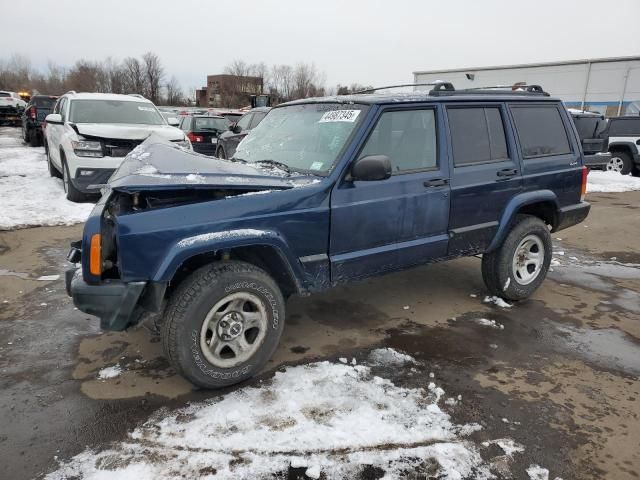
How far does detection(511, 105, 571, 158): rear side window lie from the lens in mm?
4430

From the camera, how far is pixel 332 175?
3.33m

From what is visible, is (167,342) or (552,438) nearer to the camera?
(552,438)

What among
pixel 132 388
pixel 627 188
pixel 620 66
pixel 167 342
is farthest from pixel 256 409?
pixel 620 66

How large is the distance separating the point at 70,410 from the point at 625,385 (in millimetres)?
3700

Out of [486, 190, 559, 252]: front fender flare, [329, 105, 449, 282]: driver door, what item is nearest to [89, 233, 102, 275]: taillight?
[329, 105, 449, 282]: driver door

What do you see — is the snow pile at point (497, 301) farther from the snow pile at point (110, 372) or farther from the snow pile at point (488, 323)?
the snow pile at point (110, 372)

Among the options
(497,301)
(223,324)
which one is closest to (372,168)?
(223,324)

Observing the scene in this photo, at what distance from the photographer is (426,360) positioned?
3.52 metres

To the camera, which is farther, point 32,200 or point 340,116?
point 32,200

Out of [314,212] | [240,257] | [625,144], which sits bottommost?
[240,257]

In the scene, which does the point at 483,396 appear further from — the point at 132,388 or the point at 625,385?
the point at 132,388

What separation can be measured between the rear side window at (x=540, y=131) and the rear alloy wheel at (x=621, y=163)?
38.2ft

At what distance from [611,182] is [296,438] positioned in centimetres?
1416

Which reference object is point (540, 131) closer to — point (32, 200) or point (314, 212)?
point (314, 212)
